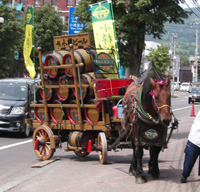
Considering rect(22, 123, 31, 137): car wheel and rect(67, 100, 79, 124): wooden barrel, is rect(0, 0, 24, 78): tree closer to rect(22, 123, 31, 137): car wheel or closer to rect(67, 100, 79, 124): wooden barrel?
rect(22, 123, 31, 137): car wheel

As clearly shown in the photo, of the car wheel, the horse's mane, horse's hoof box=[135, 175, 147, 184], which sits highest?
the horse's mane

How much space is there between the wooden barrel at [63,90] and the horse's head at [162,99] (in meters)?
3.25

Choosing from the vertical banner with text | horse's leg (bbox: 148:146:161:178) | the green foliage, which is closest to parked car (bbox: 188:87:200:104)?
the green foliage

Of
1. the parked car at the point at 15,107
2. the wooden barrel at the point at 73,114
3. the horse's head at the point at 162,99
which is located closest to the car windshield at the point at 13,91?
the parked car at the point at 15,107

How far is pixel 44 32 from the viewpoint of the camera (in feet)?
162

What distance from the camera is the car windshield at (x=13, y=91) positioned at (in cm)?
1605

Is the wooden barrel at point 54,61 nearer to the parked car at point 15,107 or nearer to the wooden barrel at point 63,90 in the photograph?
the wooden barrel at point 63,90

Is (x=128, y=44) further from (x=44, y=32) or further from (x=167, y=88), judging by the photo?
(x=44, y=32)

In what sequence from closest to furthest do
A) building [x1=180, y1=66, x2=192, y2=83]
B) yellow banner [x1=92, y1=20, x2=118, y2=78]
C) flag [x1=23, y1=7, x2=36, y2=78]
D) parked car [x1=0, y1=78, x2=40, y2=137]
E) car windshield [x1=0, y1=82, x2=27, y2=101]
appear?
flag [x1=23, y1=7, x2=36, y2=78] < yellow banner [x1=92, y1=20, x2=118, y2=78] < parked car [x1=0, y1=78, x2=40, y2=137] < car windshield [x1=0, y1=82, x2=27, y2=101] < building [x1=180, y1=66, x2=192, y2=83]

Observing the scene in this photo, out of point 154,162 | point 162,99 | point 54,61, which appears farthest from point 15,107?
point 162,99

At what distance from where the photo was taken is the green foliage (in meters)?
48.0

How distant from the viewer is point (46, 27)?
162ft

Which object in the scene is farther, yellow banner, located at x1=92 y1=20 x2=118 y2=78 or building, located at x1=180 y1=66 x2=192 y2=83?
building, located at x1=180 y1=66 x2=192 y2=83

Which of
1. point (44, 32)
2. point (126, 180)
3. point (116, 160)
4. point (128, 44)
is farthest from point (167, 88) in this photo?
point (44, 32)
